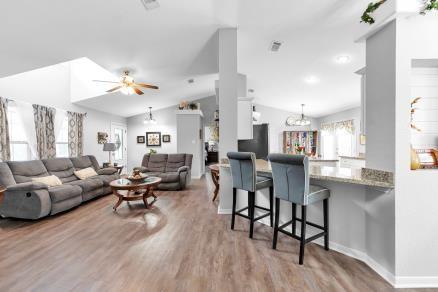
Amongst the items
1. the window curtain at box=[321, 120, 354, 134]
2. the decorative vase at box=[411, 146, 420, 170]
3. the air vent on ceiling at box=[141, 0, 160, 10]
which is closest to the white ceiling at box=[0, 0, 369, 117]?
the air vent on ceiling at box=[141, 0, 160, 10]

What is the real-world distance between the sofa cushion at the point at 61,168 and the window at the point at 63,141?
90 cm

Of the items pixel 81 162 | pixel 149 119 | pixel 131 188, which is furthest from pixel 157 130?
pixel 131 188

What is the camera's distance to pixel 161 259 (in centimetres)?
214

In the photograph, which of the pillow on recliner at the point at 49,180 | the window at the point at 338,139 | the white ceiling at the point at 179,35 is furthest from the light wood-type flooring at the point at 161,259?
the window at the point at 338,139

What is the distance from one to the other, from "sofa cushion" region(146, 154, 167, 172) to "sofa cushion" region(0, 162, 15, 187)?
292 centimetres

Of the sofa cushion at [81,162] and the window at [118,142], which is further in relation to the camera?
the window at [118,142]

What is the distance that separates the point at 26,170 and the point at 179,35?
3607 millimetres

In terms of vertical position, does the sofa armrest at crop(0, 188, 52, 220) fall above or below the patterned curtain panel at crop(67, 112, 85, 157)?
below

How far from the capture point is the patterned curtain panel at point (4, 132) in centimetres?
373

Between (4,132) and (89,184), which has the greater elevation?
(4,132)

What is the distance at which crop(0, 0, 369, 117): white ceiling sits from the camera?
8.47 feet

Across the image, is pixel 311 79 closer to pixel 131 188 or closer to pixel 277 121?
pixel 277 121

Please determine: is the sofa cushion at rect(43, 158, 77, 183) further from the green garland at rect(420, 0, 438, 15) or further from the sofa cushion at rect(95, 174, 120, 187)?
the green garland at rect(420, 0, 438, 15)

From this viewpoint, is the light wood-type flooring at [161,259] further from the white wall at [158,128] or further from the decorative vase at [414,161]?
the white wall at [158,128]
